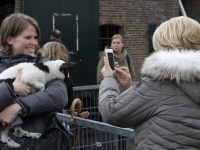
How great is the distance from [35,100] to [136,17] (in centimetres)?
1071

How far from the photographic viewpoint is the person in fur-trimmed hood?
2.57 metres

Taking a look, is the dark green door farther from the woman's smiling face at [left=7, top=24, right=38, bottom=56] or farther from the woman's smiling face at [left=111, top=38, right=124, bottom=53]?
the woman's smiling face at [left=7, top=24, right=38, bottom=56]

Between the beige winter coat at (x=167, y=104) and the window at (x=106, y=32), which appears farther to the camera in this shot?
the window at (x=106, y=32)

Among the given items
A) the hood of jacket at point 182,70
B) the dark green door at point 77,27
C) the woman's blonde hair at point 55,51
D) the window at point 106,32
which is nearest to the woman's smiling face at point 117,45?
the woman's blonde hair at point 55,51

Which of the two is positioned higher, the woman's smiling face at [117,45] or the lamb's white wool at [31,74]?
the woman's smiling face at [117,45]

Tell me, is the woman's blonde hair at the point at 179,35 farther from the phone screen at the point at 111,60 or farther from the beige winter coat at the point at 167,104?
the phone screen at the point at 111,60

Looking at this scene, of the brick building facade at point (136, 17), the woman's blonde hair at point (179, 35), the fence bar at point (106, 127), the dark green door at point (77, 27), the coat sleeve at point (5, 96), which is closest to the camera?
the woman's blonde hair at point (179, 35)

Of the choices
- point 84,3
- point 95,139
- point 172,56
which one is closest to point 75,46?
point 84,3

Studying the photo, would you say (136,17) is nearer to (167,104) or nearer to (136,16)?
(136,16)

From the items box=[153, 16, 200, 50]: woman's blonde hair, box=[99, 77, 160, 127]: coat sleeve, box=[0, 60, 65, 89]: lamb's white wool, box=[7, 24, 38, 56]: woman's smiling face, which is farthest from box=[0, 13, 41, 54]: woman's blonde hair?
box=[153, 16, 200, 50]: woman's blonde hair

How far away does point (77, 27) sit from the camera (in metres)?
11.8

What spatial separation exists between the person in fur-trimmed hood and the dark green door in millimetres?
8622

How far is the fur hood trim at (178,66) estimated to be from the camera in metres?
2.58

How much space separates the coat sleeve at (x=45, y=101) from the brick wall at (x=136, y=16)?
9572 millimetres
